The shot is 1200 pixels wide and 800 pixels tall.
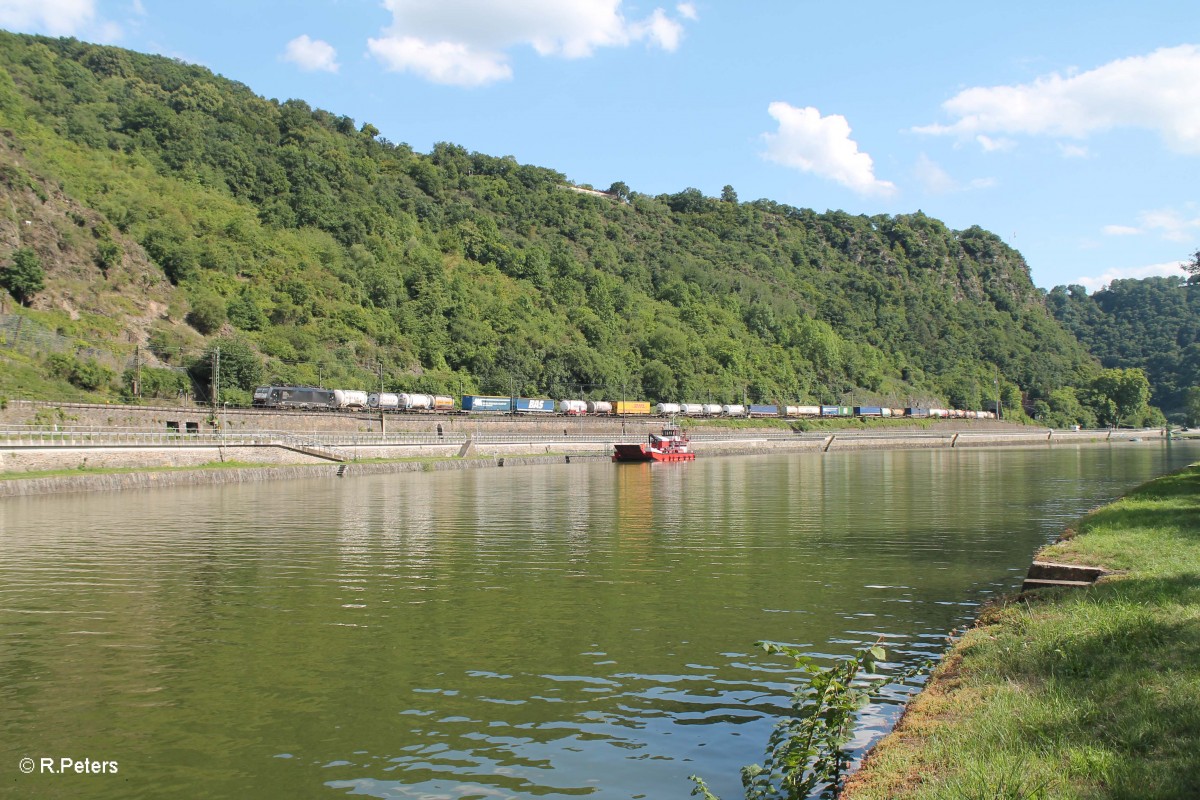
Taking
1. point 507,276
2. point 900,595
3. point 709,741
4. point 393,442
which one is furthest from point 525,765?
point 507,276

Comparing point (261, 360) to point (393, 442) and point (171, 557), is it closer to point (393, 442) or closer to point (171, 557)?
point (393, 442)

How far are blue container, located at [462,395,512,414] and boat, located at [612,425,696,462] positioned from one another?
22.6 metres

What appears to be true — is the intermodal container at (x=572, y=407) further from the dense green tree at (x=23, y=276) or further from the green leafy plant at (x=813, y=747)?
the green leafy plant at (x=813, y=747)

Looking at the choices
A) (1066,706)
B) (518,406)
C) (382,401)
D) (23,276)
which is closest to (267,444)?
(382,401)

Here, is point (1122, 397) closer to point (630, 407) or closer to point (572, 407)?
point (630, 407)

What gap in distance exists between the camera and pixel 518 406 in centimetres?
10781

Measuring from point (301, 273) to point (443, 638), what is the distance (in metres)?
108

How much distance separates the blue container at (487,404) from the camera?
101125mm

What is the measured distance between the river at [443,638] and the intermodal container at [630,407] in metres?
89.8

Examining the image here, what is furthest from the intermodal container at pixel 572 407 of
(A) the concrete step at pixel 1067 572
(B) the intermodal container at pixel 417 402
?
(A) the concrete step at pixel 1067 572

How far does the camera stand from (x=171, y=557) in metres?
22.0

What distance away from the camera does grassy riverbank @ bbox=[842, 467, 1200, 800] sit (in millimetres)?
6414

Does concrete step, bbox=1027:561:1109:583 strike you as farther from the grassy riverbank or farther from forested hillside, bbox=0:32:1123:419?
forested hillside, bbox=0:32:1123:419

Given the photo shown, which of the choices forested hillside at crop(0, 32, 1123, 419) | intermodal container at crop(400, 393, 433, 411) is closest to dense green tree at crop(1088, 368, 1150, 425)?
forested hillside at crop(0, 32, 1123, 419)
